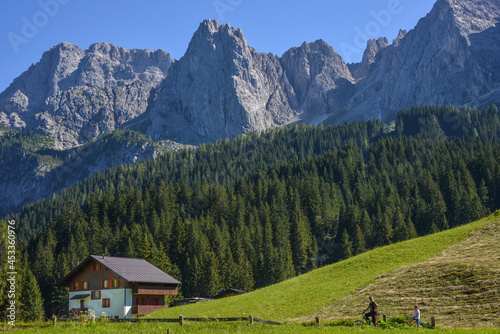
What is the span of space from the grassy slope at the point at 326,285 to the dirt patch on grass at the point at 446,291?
2.40 metres

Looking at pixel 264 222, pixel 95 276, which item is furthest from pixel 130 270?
pixel 264 222

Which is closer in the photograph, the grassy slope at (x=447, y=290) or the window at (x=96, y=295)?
the grassy slope at (x=447, y=290)

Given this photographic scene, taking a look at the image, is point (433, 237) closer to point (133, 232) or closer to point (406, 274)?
point (406, 274)

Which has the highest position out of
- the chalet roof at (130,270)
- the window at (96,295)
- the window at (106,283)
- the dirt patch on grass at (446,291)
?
the chalet roof at (130,270)

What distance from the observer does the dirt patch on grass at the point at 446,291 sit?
3622 centimetres

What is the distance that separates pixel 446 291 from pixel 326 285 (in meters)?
19.4

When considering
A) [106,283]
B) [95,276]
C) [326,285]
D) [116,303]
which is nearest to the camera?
[326,285]

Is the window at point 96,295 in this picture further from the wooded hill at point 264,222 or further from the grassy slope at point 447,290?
the grassy slope at point 447,290

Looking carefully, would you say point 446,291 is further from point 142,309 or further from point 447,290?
point 142,309

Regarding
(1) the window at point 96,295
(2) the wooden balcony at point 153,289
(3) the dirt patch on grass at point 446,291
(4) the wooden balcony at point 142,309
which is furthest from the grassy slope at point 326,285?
(1) the window at point 96,295

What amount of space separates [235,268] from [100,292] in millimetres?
37081

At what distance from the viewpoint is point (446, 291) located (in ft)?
139

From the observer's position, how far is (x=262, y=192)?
154 meters

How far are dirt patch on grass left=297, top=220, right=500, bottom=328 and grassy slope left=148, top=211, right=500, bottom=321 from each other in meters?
2.40
